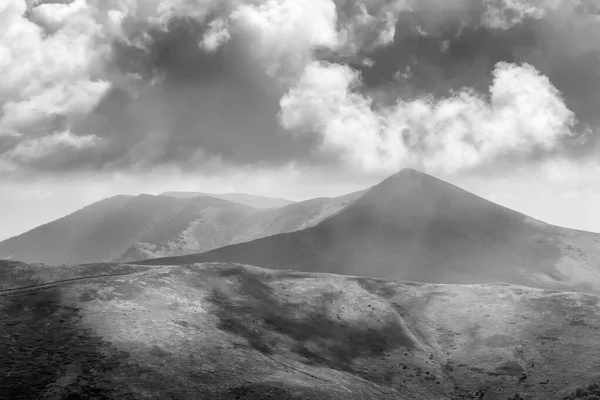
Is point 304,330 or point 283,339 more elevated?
point 304,330

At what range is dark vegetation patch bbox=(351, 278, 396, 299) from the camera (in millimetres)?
110700

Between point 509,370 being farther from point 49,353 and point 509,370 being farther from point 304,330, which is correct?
point 49,353

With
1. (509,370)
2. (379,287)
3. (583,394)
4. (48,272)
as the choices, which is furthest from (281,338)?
(48,272)

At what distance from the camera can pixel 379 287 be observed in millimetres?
114938

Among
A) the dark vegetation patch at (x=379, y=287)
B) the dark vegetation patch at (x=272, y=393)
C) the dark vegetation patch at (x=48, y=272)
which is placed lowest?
the dark vegetation patch at (x=272, y=393)

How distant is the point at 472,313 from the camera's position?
98688 mm

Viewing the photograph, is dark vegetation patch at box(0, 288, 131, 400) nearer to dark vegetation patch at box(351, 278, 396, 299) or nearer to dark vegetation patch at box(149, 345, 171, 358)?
dark vegetation patch at box(149, 345, 171, 358)

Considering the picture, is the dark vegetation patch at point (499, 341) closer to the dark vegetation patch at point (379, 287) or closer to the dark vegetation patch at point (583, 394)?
the dark vegetation patch at point (583, 394)

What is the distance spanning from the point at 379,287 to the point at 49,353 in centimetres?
7435

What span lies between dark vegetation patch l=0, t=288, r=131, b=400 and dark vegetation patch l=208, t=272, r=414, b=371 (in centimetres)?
2050

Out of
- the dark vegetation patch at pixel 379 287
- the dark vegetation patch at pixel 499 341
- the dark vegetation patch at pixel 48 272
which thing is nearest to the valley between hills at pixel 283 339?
the dark vegetation patch at pixel 499 341

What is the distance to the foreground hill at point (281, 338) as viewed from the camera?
55.0 m

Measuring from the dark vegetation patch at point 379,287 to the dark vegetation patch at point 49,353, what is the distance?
6285cm

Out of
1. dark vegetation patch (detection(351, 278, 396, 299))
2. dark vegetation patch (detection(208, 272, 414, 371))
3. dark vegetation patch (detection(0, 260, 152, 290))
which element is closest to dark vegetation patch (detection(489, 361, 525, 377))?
dark vegetation patch (detection(208, 272, 414, 371))
